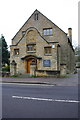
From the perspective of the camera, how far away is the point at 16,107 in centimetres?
578

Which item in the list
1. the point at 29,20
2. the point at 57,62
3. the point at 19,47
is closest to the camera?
the point at 57,62

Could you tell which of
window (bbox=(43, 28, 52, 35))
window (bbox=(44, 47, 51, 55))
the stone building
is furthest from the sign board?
window (bbox=(43, 28, 52, 35))

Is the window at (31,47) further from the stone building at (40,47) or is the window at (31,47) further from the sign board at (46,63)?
the sign board at (46,63)

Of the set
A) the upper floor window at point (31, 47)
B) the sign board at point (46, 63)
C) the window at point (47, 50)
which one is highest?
the upper floor window at point (31, 47)

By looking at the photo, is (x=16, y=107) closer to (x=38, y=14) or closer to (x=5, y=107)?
(x=5, y=107)

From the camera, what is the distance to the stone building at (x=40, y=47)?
23.2m

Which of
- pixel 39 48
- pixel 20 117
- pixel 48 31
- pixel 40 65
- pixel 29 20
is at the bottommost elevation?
pixel 20 117

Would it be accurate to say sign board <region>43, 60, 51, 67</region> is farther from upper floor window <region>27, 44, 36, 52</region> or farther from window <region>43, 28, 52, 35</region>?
window <region>43, 28, 52, 35</region>

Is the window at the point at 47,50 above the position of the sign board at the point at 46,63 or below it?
above

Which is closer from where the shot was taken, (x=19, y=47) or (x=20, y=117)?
(x=20, y=117)

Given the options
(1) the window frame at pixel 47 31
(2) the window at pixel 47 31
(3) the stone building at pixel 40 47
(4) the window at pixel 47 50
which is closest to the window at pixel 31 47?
(3) the stone building at pixel 40 47

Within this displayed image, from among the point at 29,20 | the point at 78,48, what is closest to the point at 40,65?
the point at 29,20

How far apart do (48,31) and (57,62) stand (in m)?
6.96

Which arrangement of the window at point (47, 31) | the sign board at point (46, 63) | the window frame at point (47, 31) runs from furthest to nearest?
the window at point (47, 31) → the window frame at point (47, 31) → the sign board at point (46, 63)
